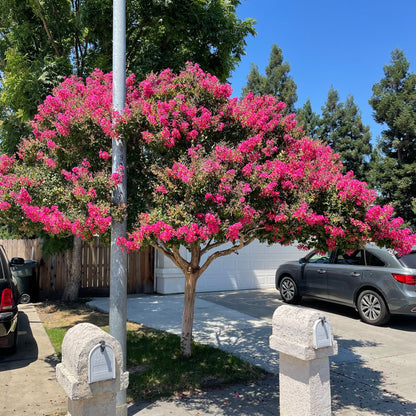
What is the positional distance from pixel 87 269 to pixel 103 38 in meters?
5.79

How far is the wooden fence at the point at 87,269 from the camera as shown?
384 inches

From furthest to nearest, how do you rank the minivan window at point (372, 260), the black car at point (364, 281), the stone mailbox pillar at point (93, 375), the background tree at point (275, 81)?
the background tree at point (275, 81), the minivan window at point (372, 260), the black car at point (364, 281), the stone mailbox pillar at point (93, 375)

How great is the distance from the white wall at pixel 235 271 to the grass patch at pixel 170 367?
3.89 metres

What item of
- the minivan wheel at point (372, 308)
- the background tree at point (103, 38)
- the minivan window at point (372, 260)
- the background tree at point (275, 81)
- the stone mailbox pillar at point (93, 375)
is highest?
the background tree at point (275, 81)

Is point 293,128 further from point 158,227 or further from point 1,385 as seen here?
point 1,385

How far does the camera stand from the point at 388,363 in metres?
5.60

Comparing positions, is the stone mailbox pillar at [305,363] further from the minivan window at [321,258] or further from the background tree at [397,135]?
the background tree at [397,135]

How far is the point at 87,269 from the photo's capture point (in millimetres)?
10289

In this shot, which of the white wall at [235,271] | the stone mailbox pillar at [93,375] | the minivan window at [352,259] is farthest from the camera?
the white wall at [235,271]

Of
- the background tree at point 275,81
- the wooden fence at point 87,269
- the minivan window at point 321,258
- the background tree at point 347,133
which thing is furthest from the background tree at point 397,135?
the wooden fence at point 87,269

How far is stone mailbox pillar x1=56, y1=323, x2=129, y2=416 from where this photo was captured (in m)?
2.62

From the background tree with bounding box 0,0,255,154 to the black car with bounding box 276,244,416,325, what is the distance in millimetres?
4809

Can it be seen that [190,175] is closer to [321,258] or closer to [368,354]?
[368,354]

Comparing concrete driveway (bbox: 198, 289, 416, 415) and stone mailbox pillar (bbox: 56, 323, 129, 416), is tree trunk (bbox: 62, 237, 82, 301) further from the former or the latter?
stone mailbox pillar (bbox: 56, 323, 129, 416)
